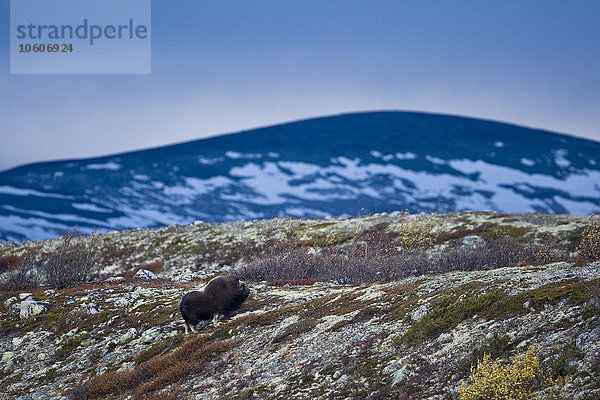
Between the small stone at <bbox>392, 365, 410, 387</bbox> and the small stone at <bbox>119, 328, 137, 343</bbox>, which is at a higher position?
the small stone at <bbox>392, 365, 410, 387</bbox>

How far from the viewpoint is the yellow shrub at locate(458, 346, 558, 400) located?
963 cm

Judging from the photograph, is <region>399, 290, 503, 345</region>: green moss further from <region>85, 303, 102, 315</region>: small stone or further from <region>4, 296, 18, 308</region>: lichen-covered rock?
<region>4, 296, 18, 308</region>: lichen-covered rock

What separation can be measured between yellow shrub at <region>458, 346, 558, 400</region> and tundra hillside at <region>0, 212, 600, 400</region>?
0.09 feet

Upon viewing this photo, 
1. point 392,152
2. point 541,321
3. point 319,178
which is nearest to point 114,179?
point 319,178

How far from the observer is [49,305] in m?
25.1

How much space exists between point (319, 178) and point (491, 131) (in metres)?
72.1

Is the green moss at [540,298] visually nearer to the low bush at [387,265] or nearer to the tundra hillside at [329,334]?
the tundra hillside at [329,334]

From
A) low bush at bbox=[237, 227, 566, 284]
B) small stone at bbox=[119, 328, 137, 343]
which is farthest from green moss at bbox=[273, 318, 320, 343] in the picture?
low bush at bbox=[237, 227, 566, 284]

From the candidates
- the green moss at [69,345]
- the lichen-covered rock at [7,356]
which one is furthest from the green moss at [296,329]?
the lichen-covered rock at [7,356]

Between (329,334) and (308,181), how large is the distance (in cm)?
16098

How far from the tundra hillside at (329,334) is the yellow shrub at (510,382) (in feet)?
0.09

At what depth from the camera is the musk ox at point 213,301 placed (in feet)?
64.7

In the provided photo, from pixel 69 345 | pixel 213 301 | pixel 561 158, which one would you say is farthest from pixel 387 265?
pixel 561 158

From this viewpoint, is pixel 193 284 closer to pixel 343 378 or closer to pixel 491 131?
pixel 343 378
